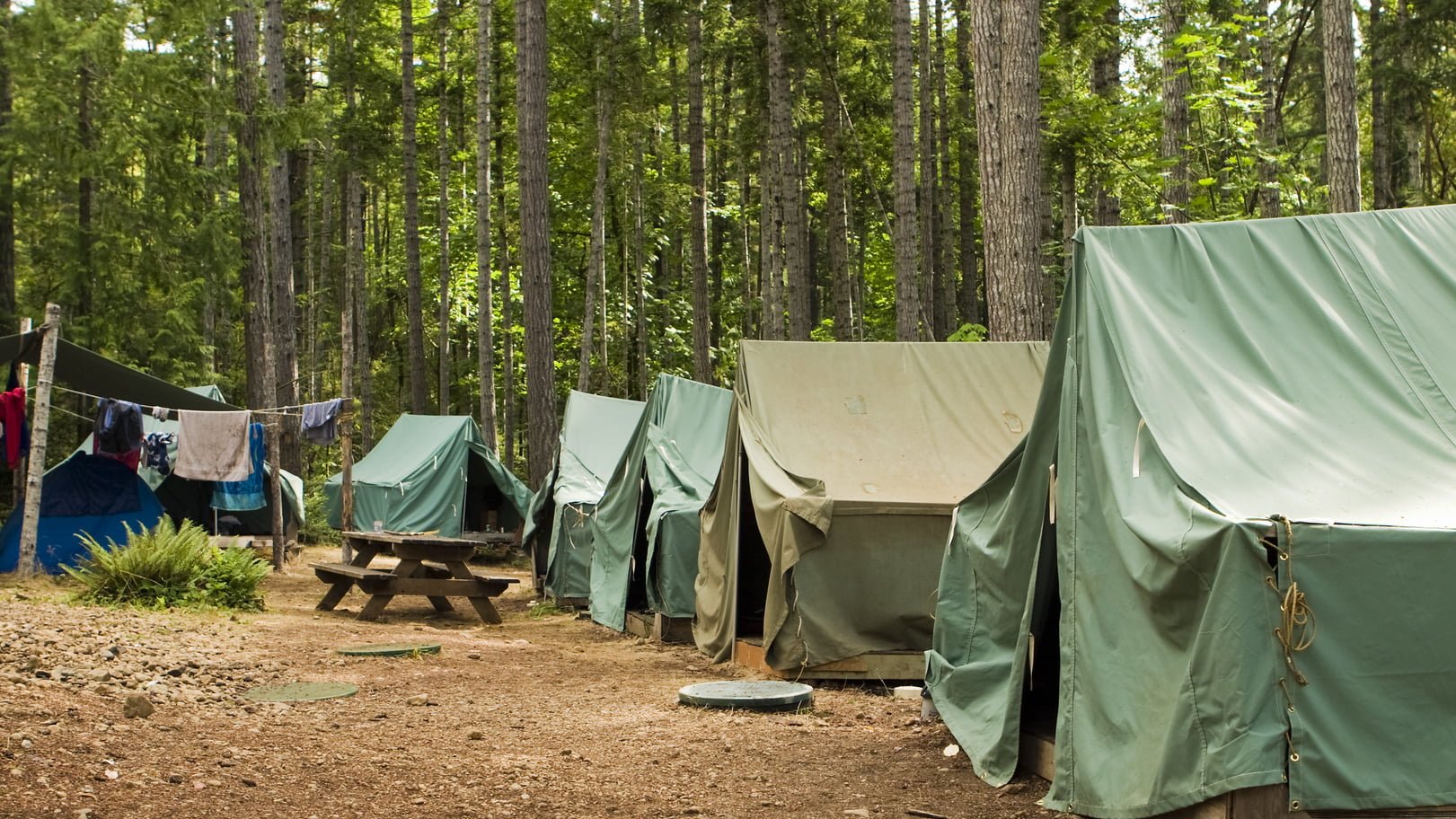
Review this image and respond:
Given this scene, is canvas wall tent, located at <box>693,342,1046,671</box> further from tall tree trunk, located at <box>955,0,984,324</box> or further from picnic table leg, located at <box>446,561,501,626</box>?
tall tree trunk, located at <box>955,0,984,324</box>

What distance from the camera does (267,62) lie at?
19.1 m

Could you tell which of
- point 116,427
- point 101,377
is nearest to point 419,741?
point 116,427

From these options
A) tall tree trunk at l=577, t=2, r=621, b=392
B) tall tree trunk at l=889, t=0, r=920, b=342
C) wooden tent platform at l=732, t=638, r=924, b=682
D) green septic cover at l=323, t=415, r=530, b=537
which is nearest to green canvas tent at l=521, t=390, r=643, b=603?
green septic cover at l=323, t=415, r=530, b=537

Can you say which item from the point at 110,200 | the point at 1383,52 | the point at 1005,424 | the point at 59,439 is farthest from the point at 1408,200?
the point at 59,439

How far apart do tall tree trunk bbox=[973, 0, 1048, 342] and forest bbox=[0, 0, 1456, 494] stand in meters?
0.02

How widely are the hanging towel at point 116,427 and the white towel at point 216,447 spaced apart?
56 cm

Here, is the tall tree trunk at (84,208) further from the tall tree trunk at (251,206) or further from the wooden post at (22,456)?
the wooden post at (22,456)

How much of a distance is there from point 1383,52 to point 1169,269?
18.1 meters

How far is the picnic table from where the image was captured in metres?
11.5

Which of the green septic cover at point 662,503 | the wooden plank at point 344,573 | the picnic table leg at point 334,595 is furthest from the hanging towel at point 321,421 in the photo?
the green septic cover at point 662,503

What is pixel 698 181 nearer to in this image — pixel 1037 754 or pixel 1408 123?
pixel 1408 123

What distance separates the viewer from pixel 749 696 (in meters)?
7.01

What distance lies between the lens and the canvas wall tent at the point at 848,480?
7996mm

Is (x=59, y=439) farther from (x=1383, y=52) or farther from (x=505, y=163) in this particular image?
(x=1383, y=52)
